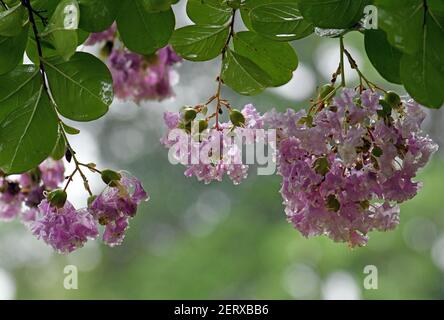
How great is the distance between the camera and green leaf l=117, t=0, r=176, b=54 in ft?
2.01

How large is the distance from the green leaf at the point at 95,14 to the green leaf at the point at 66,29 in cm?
3

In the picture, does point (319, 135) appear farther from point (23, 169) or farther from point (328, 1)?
point (23, 169)

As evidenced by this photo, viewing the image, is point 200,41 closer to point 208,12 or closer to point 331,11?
point 208,12

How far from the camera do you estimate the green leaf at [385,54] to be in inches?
23.2

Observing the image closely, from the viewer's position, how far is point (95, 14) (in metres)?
0.56

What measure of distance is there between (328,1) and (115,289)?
3.84 meters

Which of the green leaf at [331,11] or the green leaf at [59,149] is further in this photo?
the green leaf at [59,149]

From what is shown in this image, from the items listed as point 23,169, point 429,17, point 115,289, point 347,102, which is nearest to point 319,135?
point 347,102

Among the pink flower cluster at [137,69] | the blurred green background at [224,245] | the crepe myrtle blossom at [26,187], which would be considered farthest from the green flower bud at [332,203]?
the blurred green background at [224,245]

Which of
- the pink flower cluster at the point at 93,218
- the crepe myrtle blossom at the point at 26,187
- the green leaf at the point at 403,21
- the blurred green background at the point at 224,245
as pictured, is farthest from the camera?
the blurred green background at the point at 224,245

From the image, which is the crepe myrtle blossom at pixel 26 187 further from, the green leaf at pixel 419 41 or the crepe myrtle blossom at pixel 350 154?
the green leaf at pixel 419 41

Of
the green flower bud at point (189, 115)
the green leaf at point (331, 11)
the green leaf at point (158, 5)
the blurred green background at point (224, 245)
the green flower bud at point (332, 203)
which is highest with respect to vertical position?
the green leaf at point (158, 5)

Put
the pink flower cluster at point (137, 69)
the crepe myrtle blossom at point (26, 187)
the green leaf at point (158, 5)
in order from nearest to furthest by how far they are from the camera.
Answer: the green leaf at point (158, 5) → the crepe myrtle blossom at point (26, 187) → the pink flower cluster at point (137, 69)

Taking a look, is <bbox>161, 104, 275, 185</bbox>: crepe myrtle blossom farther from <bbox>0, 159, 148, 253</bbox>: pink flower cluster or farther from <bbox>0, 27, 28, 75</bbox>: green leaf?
<bbox>0, 27, 28, 75</bbox>: green leaf
